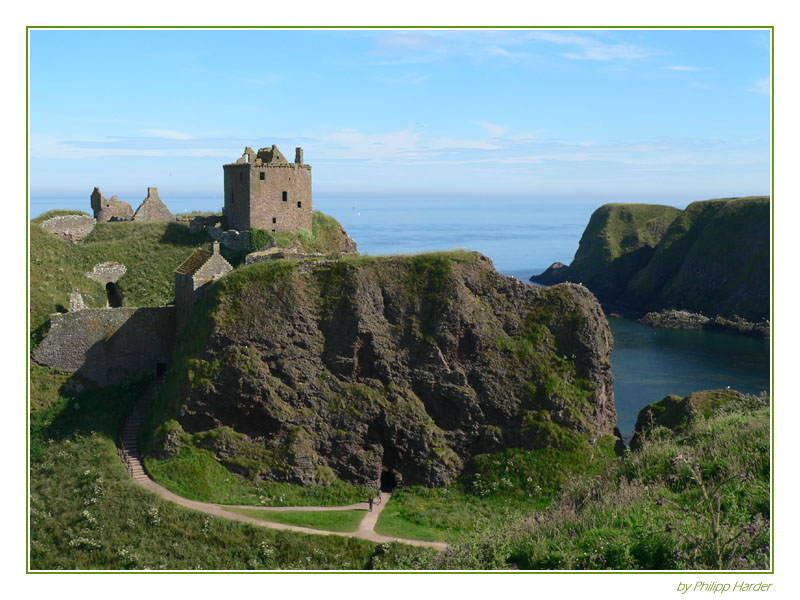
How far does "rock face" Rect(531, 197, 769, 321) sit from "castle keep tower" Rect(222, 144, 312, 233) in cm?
8007

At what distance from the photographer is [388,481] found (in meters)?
38.5

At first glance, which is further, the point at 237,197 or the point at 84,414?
the point at 237,197

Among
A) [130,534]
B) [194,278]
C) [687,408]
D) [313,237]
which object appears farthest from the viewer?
[313,237]

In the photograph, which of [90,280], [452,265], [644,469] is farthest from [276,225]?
[644,469]

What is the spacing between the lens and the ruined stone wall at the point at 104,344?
42.2m

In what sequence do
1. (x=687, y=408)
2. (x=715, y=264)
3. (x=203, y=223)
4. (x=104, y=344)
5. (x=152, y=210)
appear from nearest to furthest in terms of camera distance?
1. (x=104, y=344)
2. (x=687, y=408)
3. (x=203, y=223)
4. (x=152, y=210)
5. (x=715, y=264)

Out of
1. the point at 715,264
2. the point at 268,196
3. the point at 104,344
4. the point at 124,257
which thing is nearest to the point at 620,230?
the point at 715,264

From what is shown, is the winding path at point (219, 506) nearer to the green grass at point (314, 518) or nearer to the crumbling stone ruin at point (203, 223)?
the green grass at point (314, 518)

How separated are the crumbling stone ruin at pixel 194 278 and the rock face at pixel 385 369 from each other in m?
1.65

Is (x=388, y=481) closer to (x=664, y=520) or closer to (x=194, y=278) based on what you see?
(x=194, y=278)

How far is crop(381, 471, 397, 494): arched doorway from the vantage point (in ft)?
125

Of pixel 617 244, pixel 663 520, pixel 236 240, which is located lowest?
pixel 663 520

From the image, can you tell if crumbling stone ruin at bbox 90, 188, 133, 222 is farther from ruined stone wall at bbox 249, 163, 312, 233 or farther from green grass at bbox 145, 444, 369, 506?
green grass at bbox 145, 444, 369, 506

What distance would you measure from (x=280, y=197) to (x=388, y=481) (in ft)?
81.9
